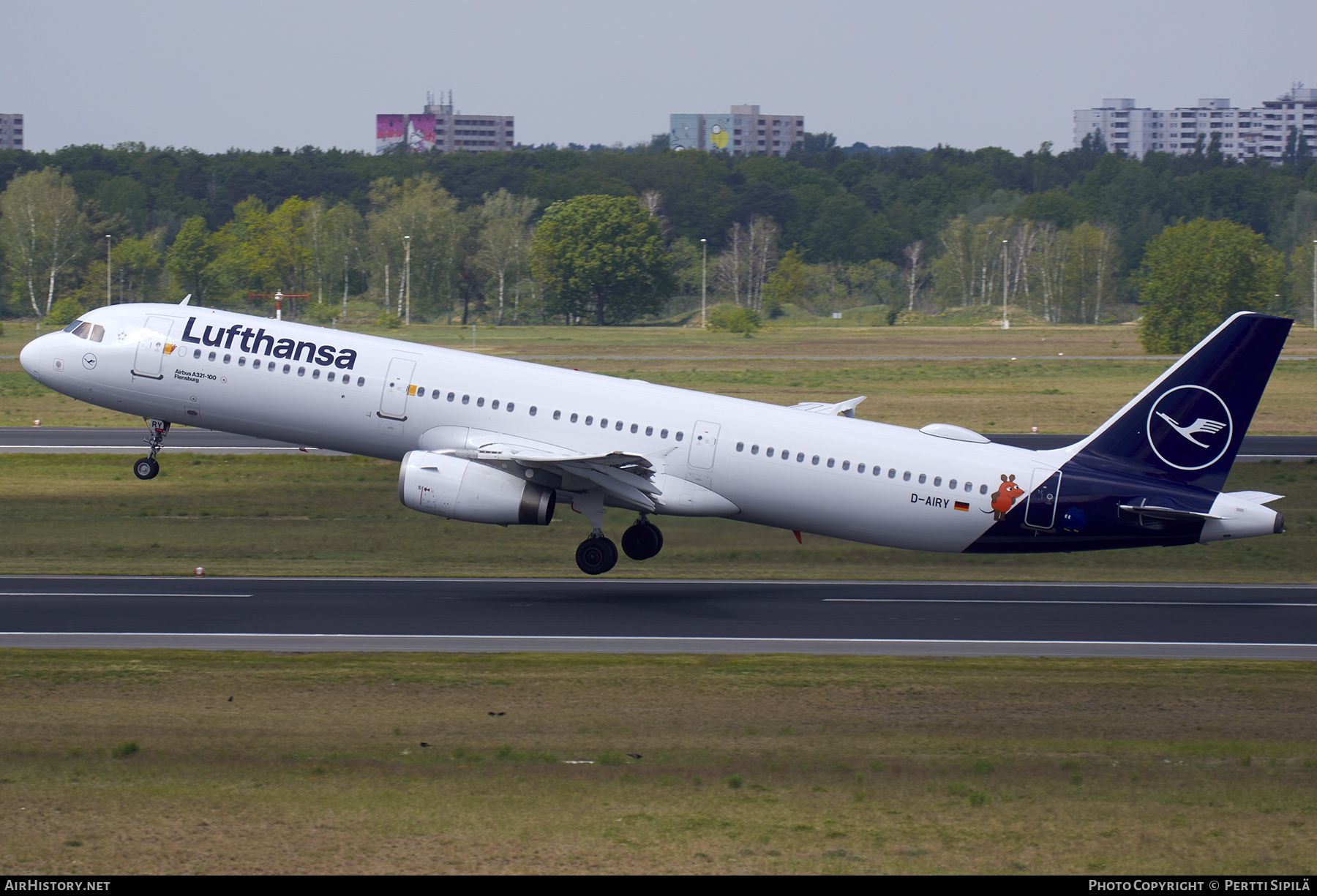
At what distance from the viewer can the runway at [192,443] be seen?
52.1m

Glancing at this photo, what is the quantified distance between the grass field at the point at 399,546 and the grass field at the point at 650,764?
931cm

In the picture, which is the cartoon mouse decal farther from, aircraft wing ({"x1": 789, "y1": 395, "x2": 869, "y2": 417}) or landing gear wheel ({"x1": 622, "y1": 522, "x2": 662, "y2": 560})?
landing gear wheel ({"x1": 622, "y1": 522, "x2": 662, "y2": 560})

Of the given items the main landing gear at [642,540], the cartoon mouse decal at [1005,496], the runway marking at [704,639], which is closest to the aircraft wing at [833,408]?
the main landing gear at [642,540]

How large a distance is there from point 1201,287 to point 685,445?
88.1m

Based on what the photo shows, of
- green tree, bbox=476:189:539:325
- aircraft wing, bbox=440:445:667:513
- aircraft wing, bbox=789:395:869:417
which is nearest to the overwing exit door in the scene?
aircraft wing, bbox=440:445:667:513

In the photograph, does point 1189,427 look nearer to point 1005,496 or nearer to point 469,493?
point 1005,496

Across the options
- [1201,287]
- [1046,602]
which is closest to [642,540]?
[1046,602]

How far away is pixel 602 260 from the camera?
A: 154750mm

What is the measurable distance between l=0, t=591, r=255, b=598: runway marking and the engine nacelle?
14.1ft

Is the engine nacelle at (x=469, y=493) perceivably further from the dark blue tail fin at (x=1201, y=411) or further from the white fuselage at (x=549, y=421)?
the dark blue tail fin at (x=1201, y=411)

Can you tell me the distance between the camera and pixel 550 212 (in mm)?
163000

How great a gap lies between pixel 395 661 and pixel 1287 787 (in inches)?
558
